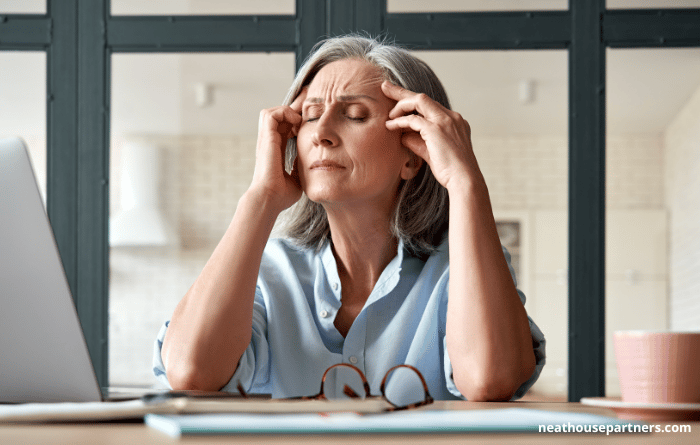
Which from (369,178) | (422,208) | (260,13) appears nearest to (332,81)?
(369,178)

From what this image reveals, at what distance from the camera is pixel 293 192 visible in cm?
149

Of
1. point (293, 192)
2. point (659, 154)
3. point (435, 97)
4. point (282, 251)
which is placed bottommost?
point (282, 251)

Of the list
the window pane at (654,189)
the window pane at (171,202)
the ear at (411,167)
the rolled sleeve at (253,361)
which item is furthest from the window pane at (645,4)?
the window pane at (171,202)

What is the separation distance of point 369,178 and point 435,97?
0.35 m

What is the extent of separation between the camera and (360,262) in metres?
1.55

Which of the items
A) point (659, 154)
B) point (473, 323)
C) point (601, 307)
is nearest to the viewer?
point (473, 323)

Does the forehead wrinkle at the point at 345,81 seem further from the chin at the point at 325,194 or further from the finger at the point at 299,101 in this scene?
the chin at the point at 325,194

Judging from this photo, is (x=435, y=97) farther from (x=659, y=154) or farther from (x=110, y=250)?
(x=659, y=154)

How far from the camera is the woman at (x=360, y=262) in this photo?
1.18m

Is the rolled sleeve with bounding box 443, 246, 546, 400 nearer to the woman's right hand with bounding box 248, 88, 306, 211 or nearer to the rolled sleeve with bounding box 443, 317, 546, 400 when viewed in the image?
the rolled sleeve with bounding box 443, 317, 546, 400

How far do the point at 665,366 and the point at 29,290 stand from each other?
679 mm

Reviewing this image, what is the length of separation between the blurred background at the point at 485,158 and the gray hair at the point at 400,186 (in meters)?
0.75

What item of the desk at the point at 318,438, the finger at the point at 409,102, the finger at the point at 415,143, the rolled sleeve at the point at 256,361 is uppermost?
the finger at the point at 409,102

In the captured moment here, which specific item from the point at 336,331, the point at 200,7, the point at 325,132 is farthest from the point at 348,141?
the point at 200,7
